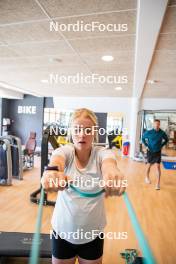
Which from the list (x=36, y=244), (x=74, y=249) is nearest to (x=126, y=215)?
(x=74, y=249)

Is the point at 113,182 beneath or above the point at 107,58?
beneath

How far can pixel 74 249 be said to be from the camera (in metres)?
1.21

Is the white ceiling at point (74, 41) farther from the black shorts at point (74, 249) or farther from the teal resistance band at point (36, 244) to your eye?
the black shorts at point (74, 249)

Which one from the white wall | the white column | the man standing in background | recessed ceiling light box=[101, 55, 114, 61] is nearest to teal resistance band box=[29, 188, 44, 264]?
recessed ceiling light box=[101, 55, 114, 61]

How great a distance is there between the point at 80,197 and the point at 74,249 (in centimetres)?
35

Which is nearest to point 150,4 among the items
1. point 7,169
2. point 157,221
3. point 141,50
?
point 141,50

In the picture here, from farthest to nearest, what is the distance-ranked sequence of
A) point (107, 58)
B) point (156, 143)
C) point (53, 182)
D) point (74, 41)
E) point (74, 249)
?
point (156, 143) < point (107, 58) < point (74, 41) < point (74, 249) < point (53, 182)

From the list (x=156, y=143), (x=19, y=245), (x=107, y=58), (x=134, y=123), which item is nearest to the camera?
(x=19, y=245)

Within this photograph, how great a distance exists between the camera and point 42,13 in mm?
2148

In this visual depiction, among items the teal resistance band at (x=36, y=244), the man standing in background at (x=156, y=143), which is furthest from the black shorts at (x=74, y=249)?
the man standing in background at (x=156, y=143)

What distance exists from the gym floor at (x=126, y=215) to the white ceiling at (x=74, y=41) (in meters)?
1.86

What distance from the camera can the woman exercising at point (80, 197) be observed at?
107cm

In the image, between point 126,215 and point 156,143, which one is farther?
point 156,143

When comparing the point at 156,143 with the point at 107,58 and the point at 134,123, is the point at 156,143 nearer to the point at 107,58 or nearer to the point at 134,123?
the point at 107,58
